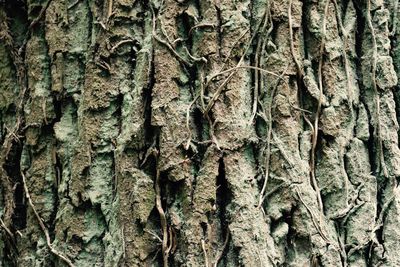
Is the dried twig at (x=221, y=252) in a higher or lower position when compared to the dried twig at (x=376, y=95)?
lower

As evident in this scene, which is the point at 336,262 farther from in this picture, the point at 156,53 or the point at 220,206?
the point at 156,53

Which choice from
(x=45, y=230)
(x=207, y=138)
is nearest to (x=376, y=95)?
(x=207, y=138)

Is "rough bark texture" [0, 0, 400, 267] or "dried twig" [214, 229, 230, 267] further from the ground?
"rough bark texture" [0, 0, 400, 267]

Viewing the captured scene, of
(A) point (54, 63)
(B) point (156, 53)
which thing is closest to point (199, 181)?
(B) point (156, 53)

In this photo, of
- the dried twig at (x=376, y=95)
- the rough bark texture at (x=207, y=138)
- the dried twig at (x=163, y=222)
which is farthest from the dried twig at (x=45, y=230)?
the dried twig at (x=376, y=95)

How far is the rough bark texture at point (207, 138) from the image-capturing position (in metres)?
1.49

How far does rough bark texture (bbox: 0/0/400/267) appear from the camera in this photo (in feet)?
4.90

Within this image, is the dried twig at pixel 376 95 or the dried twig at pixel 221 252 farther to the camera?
the dried twig at pixel 376 95

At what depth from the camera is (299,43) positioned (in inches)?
62.7

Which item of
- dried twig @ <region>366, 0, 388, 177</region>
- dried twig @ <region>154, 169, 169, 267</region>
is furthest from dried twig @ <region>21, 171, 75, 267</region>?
dried twig @ <region>366, 0, 388, 177</region>

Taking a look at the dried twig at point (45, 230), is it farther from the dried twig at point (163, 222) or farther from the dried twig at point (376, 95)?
the dried twig at point (376, 95)

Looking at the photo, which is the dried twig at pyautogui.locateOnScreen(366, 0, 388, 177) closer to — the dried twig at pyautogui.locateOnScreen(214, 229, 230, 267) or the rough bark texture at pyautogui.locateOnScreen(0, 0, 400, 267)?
the rough bark texture at pyautogui.locateOnScreen(0, 0, 400, 267)

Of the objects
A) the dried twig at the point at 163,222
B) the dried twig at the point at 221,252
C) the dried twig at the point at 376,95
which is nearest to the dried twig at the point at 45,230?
the dried twig at the point at 163,222

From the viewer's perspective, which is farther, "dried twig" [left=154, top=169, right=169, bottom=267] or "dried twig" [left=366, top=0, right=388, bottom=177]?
"dried twig" [left=366, top=0, right=388, bottom=177]
